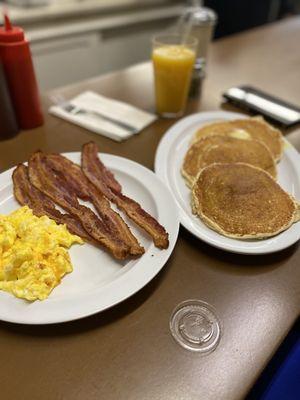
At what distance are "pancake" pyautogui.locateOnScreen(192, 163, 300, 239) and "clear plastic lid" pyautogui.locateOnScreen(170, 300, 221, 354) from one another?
0.22 m

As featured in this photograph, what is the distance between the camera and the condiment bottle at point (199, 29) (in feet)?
5.21

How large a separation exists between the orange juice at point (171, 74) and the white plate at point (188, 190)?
0.15m

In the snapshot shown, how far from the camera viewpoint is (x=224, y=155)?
1.13 metres

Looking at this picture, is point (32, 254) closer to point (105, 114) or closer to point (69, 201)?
point (69, 201)

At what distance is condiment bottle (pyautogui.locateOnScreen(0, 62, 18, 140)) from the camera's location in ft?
3.76

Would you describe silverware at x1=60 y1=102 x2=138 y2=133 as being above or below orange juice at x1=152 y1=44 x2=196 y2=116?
below

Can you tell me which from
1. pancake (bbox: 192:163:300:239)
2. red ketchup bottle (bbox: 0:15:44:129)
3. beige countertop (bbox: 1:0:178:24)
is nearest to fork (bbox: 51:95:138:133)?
red ketchup bottle (bbox: 0:15:44:129)

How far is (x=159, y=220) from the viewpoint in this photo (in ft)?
2.96

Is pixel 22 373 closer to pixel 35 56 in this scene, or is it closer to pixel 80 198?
pixel 80 198

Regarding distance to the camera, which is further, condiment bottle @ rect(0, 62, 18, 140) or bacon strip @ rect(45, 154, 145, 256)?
condiment bottle @ rect(0, 62, 18, 140)

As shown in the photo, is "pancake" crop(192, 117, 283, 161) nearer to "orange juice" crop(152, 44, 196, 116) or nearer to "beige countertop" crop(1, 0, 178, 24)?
"orange juice" crop(152, 44, 196, 116)

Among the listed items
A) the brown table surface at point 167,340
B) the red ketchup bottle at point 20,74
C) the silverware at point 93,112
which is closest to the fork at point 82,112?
the silverware at point 93,112

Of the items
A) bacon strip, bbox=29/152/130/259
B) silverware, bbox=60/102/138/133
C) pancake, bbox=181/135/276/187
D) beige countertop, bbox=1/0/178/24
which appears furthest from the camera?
beige countertop, bbox=1/0/178/24

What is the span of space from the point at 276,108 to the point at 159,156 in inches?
28.3
